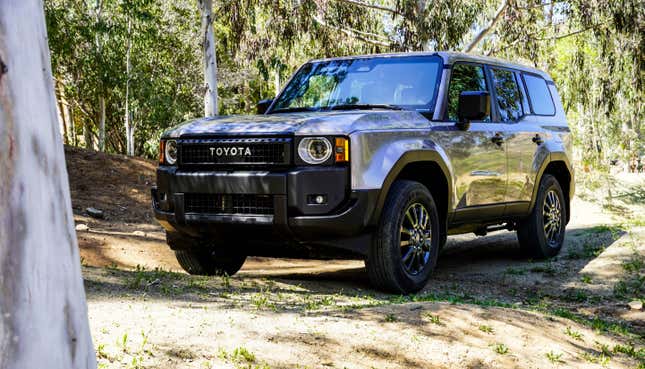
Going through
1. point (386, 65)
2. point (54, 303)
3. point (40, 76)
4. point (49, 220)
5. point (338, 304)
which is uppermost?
point (386, 65)

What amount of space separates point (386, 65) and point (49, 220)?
5529 millimetres

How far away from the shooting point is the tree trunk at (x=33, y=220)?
2.38 m

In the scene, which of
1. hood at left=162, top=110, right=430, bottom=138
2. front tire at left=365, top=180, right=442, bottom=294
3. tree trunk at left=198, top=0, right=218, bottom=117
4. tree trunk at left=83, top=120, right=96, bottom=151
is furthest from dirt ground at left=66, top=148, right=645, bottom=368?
tree trunk at left=83, top=120, right=96, bottom=151

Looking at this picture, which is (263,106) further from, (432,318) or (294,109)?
(432,318)

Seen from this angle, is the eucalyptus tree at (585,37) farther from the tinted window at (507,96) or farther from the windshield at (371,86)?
the windshield at (371,86)

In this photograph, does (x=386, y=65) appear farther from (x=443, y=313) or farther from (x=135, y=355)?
(x=135, y=355)

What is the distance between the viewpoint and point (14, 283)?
2.37 meters

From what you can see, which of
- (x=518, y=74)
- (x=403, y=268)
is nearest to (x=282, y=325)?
(x=403, y=268)

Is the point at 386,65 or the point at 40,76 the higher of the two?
the point at 386,65

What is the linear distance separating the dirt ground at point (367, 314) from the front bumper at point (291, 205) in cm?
50

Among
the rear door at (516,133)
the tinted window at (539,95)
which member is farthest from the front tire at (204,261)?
the tinted window at (539,95)

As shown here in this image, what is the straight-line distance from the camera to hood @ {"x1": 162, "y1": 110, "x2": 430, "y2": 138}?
625 cm

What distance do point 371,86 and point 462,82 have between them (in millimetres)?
931

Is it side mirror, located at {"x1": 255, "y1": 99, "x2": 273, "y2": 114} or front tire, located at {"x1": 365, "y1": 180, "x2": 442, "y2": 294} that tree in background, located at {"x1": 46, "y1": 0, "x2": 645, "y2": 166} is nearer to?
side mirror, located at {"x1": 255, "y1": 99, "x2": 273, "y2": 114}
